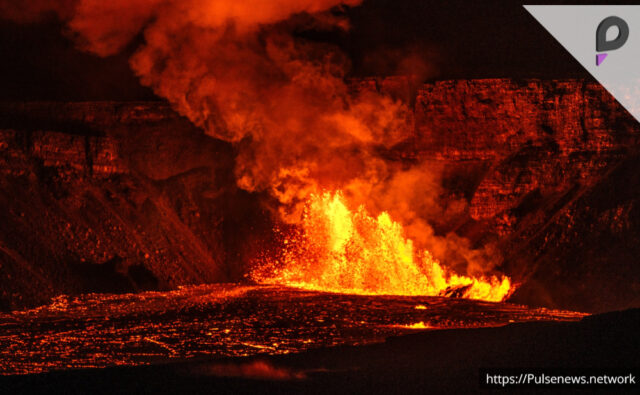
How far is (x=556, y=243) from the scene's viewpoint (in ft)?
84.9

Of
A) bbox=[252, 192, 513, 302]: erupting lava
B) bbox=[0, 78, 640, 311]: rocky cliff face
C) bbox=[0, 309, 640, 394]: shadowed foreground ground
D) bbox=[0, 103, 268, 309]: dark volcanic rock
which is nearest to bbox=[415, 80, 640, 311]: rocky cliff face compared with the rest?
bbox=[0, 78, 640, 311]: rocky cliff face

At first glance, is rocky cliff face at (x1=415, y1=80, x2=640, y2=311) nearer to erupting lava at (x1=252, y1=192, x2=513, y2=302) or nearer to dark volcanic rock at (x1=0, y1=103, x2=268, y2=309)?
erupting lava at (x1=252, y1=192, x2=513, y2=302)

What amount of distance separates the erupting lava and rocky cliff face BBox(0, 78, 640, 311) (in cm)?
122

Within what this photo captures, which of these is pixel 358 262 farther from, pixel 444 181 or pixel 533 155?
pixel 533 155

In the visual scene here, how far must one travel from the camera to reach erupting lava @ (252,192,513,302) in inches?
1001

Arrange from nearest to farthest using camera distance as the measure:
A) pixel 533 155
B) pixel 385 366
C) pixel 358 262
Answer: pixel 385 366 → pixel 358 262 → pixel 533 155

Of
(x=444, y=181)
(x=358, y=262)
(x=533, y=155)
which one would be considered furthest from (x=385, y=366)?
(x=533, y=155)

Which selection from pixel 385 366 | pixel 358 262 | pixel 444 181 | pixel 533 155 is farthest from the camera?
pixel 444 181

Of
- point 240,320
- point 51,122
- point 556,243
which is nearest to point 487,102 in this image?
point 556,243

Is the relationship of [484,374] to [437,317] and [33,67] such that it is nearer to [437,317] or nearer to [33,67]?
[437,317]

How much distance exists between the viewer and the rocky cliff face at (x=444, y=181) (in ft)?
81.8

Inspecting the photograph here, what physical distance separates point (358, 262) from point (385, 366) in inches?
487

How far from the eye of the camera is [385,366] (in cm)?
1382

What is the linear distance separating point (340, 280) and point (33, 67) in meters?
12.8
